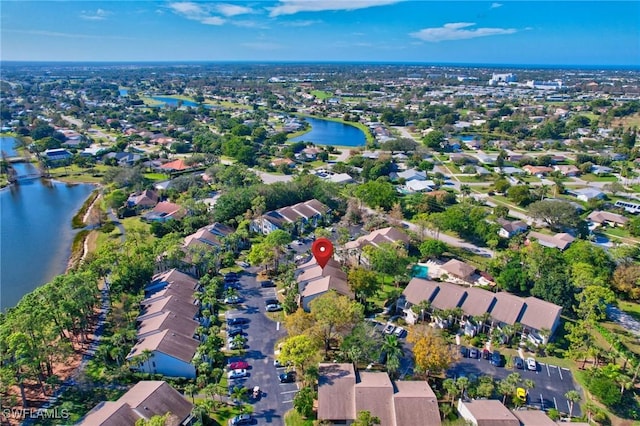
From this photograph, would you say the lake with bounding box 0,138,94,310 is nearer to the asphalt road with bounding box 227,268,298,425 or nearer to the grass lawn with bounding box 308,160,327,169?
the asphalt road with bounding box 227,268,298,425

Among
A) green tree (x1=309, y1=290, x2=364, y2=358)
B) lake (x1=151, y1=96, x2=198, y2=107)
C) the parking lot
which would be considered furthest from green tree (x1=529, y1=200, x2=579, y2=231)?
lake (x1=151, y1=96, x2=198, y2=107)

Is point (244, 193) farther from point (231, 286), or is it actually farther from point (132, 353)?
point (132, 353)

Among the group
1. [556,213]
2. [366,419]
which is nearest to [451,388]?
[366,419]

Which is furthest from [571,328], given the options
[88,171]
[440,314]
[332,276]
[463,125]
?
[463,125]

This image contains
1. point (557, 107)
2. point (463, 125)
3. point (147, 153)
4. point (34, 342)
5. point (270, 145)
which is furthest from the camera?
point (557, 107)

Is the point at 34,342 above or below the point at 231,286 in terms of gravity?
above

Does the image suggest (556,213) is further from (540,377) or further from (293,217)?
(293,217)

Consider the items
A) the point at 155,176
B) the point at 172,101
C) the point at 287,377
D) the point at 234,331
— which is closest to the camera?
the point at 287,377
